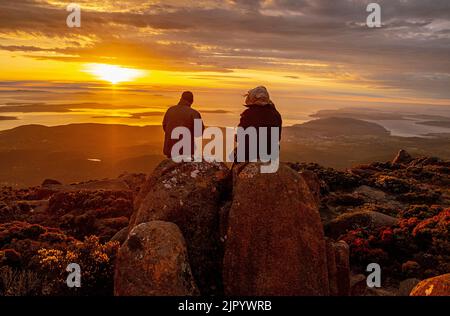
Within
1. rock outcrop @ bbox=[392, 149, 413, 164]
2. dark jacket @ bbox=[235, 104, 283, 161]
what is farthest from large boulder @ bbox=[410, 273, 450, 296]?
rock outcrop @ bbox=[392, 149, 413, 164]

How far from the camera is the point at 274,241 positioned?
10164 millimetres

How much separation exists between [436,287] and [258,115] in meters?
6.47

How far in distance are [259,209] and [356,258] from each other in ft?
35.4

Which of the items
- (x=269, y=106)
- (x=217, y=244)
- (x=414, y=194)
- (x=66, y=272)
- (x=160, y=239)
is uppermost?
(x=269, y=106)

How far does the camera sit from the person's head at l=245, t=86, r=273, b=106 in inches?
467

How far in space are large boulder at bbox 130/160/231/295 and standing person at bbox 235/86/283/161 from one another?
1.42 meters

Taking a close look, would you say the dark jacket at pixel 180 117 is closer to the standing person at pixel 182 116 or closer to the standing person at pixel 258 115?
the standing person at pixel 182 116

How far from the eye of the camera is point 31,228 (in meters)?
21.3

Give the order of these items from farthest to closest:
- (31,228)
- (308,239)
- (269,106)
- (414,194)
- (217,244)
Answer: (414,194)
(31,228)
(269,106)
(217,244)
(308,239)

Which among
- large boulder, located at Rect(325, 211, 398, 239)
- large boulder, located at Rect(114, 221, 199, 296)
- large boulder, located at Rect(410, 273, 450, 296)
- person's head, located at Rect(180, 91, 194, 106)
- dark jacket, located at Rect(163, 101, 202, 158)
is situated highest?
person's head, located at Rect(180, 91, 194, 106)

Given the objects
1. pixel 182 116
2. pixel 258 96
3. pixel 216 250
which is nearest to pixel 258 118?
pixel 258 96

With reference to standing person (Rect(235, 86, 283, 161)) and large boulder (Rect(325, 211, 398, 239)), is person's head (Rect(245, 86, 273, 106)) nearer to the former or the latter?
standing person (Rect(235, 86, 283, 161))
